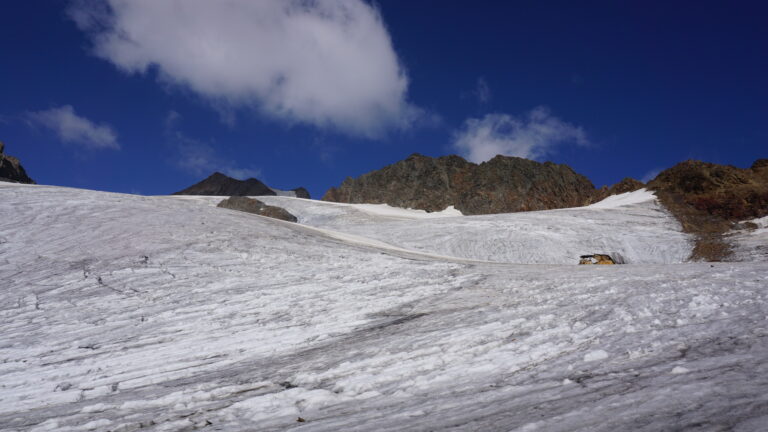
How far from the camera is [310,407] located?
438 centimetres

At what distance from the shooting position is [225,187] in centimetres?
8594

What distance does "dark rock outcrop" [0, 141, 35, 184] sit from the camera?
5484 cm

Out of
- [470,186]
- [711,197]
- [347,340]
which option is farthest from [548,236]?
[470,186]

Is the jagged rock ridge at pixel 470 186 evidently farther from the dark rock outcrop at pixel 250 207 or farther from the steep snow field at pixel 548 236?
the dark rock outcrop at pixel 250 207

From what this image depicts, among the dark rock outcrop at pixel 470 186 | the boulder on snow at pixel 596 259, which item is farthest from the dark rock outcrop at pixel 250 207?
the dark rock outcrop at pixel 470 186

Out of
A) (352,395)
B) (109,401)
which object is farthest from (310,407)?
(109,401)

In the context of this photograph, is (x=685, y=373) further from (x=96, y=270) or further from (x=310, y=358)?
(x=96, y=270)

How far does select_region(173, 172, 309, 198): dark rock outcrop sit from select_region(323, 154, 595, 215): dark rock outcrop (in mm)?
13884

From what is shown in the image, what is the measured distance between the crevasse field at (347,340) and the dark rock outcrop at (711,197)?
25.4 m

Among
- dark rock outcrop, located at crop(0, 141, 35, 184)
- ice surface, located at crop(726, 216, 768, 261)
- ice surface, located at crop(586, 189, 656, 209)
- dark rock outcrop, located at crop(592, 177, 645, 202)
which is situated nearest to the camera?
ice surface, located at crop(726, 216, 768, 261)

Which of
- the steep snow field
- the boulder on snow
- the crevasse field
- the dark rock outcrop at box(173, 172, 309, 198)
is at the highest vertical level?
the dark rock outcrop at box(173, 172, 309, 198)

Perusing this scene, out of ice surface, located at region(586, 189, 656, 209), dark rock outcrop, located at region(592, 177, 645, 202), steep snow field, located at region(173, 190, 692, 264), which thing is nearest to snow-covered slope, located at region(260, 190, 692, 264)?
steep snow field, located at region(173, 190, 692, 264)

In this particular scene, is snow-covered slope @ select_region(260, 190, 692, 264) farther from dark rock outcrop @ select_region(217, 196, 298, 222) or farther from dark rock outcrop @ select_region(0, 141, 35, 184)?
dark rock outcrop @ select_region(0, 141, 35, 184)

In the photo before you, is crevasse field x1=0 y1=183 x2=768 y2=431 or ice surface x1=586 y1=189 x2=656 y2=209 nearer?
crevasse field x1=0 y1=183 x2=768 y2=431
